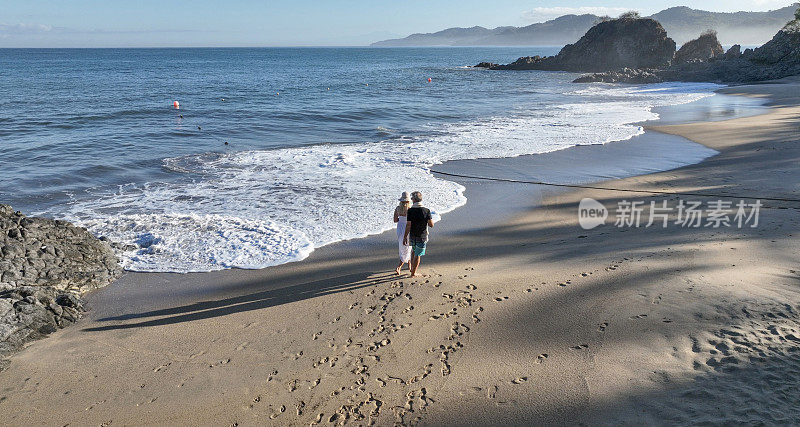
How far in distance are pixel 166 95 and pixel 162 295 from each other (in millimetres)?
31603

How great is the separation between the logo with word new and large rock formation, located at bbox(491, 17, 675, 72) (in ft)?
210

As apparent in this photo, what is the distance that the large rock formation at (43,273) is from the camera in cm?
583

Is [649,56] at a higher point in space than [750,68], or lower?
higher

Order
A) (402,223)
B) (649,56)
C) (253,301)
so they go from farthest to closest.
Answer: (649,56), (402,223), (253,301)

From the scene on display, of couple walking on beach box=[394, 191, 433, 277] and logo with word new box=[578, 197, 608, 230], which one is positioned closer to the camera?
A: couple walking on beach box=[394, 191, 433, 277]

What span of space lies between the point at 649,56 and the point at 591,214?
6786cm

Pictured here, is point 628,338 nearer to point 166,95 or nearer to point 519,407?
point 519,407

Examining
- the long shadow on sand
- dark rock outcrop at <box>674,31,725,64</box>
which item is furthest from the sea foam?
dark rock outcrop at <box>674,31,725,64</box>

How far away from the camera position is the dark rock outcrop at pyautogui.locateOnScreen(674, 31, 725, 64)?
64.6 metres

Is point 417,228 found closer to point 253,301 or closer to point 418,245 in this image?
point 418,245

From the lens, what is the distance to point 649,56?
6675cm

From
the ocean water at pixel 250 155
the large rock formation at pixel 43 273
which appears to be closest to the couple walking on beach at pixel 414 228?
the ocean water at pixel 250 155

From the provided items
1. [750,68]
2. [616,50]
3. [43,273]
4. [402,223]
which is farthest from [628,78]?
[43,273]

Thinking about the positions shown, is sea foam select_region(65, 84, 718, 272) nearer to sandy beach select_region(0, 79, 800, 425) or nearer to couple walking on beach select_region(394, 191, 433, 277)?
sandy beach select_region(0, 79, 800, 425)
